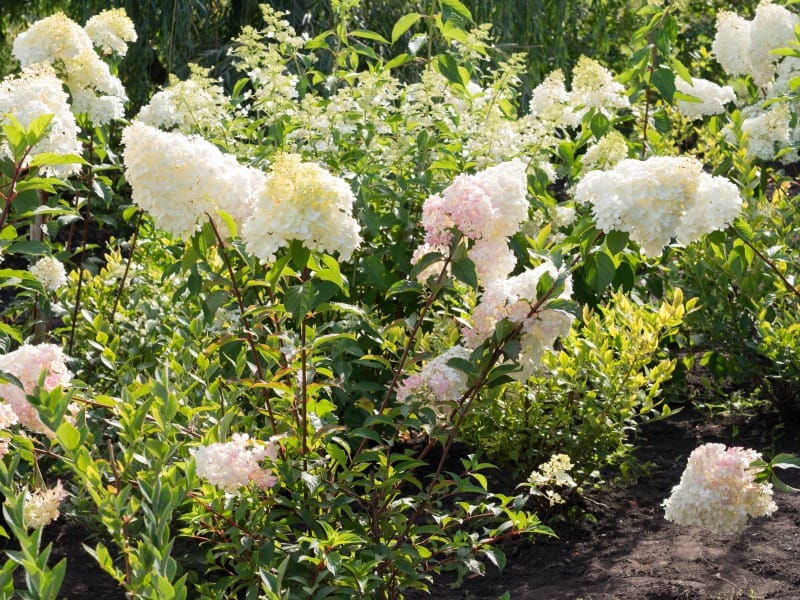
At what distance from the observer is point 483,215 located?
6.25ft

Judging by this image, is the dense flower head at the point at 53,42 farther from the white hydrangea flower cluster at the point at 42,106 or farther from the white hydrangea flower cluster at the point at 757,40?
the white hydrangea flower cluster at the point at 757,40

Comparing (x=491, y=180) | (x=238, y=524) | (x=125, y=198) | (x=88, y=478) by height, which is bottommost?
(x=125, y=198)

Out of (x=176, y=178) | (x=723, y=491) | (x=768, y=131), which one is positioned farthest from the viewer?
(x=768, y=131)

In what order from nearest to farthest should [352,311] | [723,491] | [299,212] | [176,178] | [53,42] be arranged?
[299,212] → [176,178] → [352,311] → [723,491] → [53,42]

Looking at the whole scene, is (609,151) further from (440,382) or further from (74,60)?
(74,60)

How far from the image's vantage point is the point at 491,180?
195cm

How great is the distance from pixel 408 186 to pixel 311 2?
11.4 feet

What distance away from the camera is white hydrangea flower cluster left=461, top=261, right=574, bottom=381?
1979 millimetres

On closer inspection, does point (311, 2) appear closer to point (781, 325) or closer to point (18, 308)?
point (18, 308)

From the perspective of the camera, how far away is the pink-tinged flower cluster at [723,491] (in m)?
2.19

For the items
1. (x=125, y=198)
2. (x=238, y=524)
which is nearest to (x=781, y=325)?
(x=238, y=524)

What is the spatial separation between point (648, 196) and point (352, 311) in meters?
0.59

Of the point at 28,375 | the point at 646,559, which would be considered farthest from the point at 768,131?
the point at 28,375

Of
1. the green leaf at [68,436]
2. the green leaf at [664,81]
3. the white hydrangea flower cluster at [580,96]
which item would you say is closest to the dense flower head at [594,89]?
the white hydrangea flower cluster at [580,96]
